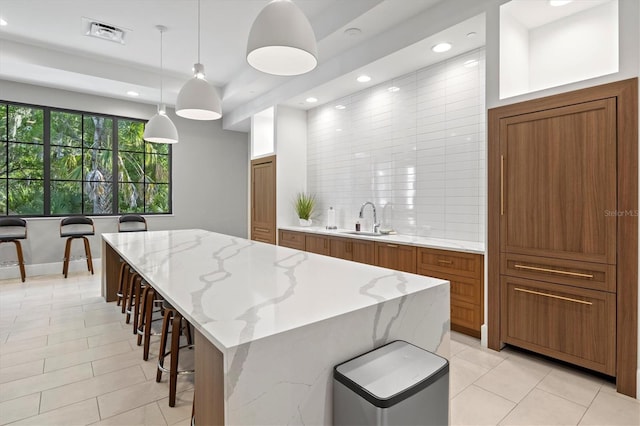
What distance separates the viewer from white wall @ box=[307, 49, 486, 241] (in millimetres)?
3359

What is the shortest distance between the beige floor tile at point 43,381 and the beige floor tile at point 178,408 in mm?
754

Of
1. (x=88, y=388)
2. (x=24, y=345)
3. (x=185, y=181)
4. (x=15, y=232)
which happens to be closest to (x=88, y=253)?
(x=15, y=232)

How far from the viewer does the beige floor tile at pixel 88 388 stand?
2.03m

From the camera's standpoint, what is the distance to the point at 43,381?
226 cm

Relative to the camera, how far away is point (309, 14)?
12.0 ft

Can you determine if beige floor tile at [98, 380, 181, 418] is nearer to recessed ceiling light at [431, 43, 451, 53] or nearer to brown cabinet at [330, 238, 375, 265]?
brown cabinet at [330, 238, 375, 265]

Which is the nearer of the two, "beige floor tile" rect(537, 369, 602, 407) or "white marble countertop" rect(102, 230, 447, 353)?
"white marble countertop" rect(102, 230, 447, 353)

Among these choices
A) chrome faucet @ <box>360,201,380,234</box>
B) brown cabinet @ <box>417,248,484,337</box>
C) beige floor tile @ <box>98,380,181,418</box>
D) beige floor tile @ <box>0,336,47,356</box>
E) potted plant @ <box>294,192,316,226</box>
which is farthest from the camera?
potted plant @ <box>294,192,316,226</box>

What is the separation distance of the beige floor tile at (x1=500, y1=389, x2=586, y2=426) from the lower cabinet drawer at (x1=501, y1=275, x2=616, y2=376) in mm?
418

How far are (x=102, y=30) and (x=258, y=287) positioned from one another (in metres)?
4.17

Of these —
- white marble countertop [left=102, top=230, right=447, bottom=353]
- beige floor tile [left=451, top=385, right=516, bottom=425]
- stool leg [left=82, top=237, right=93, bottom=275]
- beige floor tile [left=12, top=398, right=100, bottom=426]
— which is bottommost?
beige floor tile [left=451, top=385, right=516, bottom=425]

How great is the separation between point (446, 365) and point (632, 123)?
2.01 m

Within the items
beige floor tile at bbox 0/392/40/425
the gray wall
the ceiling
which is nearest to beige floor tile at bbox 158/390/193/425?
beige floor tile at bbox 0/392/40/425

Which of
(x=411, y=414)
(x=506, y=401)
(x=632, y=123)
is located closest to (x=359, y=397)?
(x=411, y=414)
